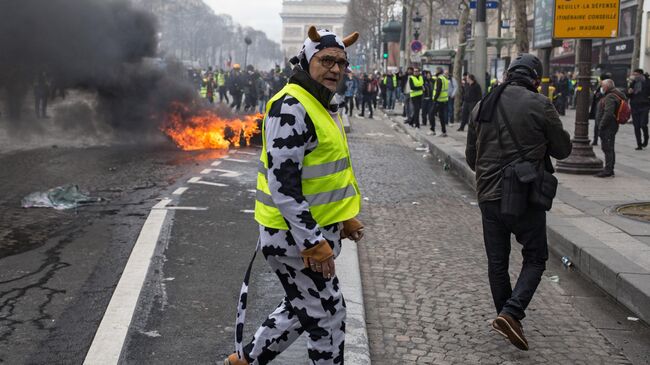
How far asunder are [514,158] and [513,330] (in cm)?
97

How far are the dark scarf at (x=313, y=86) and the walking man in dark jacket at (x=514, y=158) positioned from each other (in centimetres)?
160

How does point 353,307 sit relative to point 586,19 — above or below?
below

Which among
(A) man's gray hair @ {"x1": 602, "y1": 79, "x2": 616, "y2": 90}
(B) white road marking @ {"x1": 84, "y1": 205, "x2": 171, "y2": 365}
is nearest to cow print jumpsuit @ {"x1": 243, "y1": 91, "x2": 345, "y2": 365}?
(B) white road marking @ {"x1": 84, "y1": 205, "x2": 171, "y2": 365}

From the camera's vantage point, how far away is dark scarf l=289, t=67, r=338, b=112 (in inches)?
127

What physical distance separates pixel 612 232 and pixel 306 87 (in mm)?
4770

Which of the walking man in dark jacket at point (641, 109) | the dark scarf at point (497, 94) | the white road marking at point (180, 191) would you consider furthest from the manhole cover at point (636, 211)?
the walking man in dark jacket at point (641, 109)

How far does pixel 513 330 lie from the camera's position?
14.3 feet

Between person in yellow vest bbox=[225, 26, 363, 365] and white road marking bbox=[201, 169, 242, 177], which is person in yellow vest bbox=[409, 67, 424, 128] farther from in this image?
→ person in yellow vest bbox=[225, 26, 363, 365]

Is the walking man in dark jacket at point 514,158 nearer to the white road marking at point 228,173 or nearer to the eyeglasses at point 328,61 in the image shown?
the eyeglasses at point 328,61

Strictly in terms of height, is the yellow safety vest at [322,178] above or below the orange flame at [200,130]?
above

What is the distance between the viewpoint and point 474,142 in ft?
16.0

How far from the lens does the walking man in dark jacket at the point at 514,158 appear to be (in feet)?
14.6

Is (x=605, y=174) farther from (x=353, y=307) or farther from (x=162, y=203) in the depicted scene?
(x=353, y=307)

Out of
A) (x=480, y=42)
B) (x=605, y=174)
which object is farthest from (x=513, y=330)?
(x=480, y=42)
